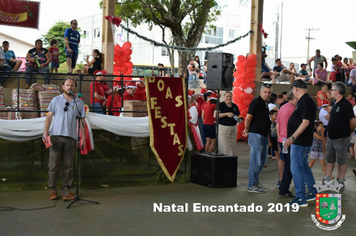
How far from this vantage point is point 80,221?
6102mm

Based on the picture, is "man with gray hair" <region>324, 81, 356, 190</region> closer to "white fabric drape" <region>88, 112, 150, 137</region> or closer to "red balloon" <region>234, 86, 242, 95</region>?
"white fabric drape" <region>88, 112, 150, 137</region>

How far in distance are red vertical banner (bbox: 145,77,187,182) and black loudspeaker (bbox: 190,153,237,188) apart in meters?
0.47

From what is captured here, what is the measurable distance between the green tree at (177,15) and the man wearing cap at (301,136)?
53.6ft

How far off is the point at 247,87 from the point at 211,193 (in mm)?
8845

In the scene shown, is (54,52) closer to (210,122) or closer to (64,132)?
(210,122)

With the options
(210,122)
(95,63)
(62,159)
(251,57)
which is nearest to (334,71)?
(251,57)

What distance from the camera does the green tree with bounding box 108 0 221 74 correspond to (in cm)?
2334

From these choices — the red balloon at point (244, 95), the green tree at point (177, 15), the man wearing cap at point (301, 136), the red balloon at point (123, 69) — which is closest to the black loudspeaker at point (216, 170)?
the man wearing cap at point (301, 136)

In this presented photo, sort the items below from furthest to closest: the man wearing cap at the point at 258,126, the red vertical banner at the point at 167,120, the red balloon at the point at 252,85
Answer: the red balloon at the point at 252,85 < the red vertical banner at the point at 167,120 < the man wearing cap at the point at 258,126

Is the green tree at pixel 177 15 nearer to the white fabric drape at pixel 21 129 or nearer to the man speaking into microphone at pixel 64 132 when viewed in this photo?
the white fabric drape at pixel 21 129

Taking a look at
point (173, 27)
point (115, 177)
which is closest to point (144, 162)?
point (115, 177)

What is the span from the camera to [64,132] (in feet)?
23.7

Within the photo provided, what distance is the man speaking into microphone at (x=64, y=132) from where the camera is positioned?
722 centimetres

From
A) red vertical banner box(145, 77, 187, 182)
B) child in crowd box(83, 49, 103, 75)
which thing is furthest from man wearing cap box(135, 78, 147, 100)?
child in crowd box(83, 49, 103, 75)
